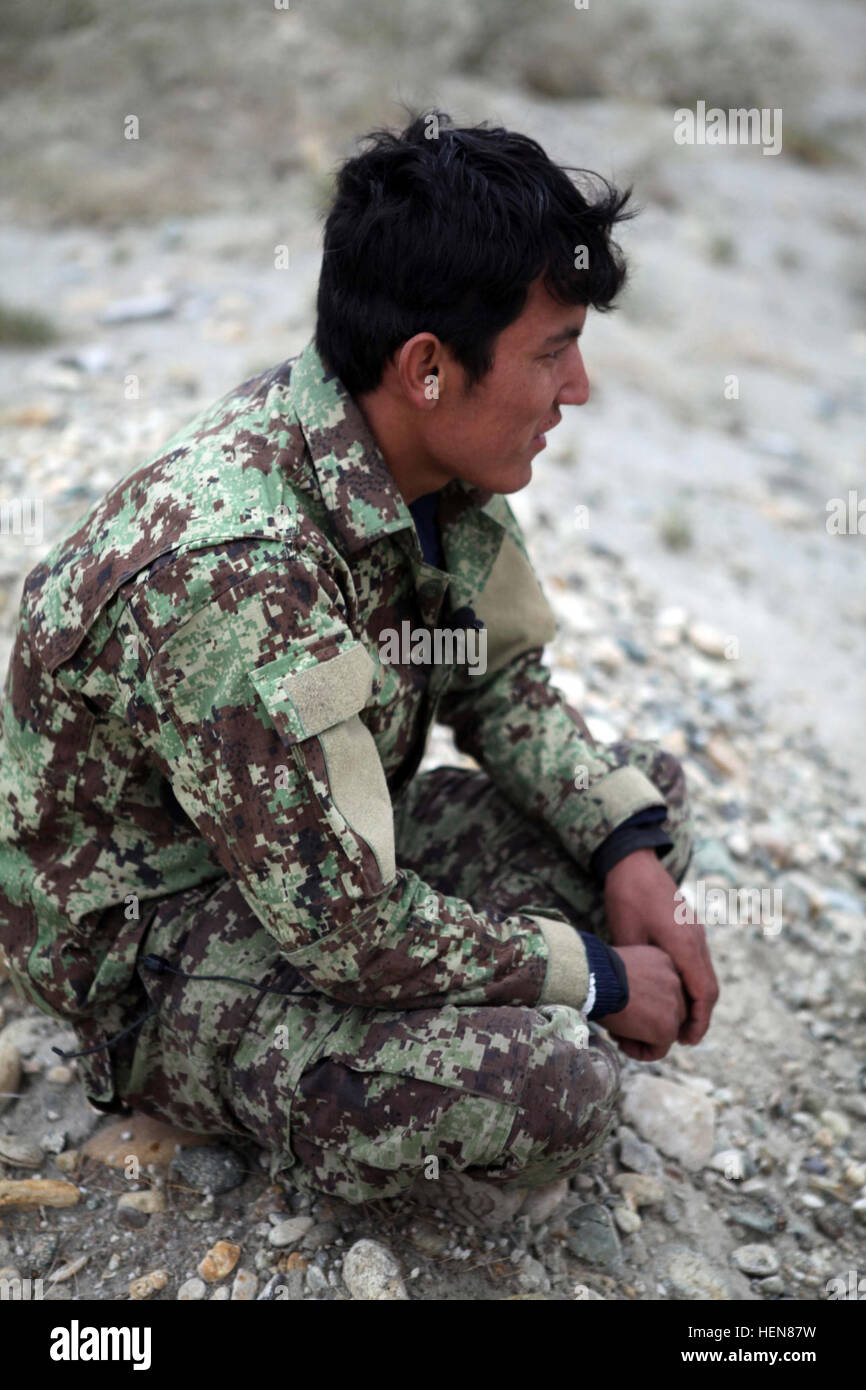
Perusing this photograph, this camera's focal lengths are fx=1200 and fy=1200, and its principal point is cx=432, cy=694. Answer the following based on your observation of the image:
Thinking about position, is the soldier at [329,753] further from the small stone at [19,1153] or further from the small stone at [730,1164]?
the small stone at [730,1164]

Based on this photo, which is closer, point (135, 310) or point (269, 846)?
point (269, 846)

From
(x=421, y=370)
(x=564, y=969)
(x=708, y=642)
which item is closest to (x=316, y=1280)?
(x=564, y=969)

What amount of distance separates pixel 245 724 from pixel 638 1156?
121 centimetres

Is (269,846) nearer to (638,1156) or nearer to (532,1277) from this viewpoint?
(532,1277)

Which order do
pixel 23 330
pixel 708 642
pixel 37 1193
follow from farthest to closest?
pixel 23 330
pixel 708 642
pixel 37 1193

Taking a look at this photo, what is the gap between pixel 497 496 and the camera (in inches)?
87.5

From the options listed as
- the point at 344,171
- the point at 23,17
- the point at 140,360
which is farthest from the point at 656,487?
the point at 23,17

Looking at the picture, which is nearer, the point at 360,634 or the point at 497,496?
the point at 360,634

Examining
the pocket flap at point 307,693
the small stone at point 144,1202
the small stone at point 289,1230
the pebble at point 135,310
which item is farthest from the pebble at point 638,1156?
the pebble at point 135,310

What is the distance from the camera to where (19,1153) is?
80.5 inches

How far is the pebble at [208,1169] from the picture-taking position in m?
2.00
